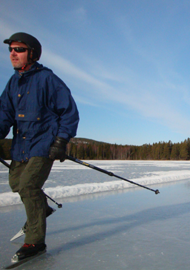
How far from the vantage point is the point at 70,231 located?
288 centimetres

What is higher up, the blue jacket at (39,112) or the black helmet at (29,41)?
the black helmet at (29,41)

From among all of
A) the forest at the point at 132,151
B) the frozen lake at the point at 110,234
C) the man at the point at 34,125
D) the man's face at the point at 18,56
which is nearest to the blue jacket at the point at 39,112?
the man at the point at 34,125

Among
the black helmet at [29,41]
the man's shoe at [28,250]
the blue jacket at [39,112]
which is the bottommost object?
the man's shoe at [28,250]

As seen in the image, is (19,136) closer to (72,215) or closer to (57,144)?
(57,144)

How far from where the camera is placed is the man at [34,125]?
2133 millimetres

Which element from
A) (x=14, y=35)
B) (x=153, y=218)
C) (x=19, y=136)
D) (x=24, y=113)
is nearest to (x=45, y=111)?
(x=24, y=113)

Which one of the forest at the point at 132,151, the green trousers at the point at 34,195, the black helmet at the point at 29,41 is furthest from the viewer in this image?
the forest at the point at 132,151

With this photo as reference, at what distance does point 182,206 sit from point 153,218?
1.09 meters

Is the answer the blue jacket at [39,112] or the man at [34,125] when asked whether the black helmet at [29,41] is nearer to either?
the man at [34,125]

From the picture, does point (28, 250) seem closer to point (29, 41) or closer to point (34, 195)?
point (34, 195)

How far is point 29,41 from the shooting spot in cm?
225

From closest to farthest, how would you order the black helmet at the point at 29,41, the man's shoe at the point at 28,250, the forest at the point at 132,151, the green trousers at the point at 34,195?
the man's shoe at the point at 28,250 → the green trousers at the point at 34,195 → the black helmet at the point at 29,41 → the forest at the point at 132,151

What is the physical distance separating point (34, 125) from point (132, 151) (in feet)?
369

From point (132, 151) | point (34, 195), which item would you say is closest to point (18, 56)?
point (34, 195)
